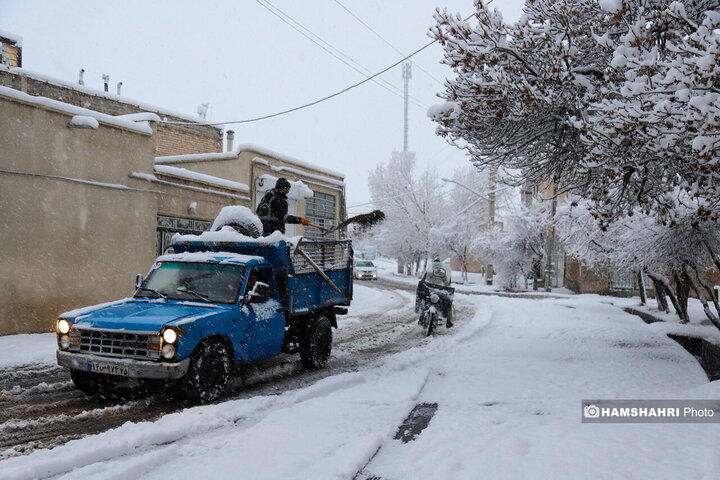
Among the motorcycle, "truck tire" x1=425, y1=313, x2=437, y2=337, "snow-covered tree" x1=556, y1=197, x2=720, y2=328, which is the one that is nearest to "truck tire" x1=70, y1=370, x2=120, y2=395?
"truck tire" x1=425, y1=313, x2=437, y2=337

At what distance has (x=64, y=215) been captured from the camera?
38.3 ft

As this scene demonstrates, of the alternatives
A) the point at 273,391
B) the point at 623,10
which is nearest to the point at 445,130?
the point at 623,10

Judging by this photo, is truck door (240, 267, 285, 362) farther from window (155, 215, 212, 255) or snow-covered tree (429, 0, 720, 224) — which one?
window (155, 215, 212, 255)

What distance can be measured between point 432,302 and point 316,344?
4.76 m

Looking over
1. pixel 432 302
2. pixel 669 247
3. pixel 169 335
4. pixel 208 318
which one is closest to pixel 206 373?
pixel 208 318

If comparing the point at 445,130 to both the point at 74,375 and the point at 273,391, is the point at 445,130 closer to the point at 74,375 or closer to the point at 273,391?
the point at 273,391

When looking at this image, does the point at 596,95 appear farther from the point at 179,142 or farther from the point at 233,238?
the point at 179,142

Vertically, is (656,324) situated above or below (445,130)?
below

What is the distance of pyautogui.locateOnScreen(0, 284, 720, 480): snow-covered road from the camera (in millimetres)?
4227

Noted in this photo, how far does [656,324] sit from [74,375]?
14.0m

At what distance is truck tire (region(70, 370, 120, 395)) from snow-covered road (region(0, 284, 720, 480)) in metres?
1.40

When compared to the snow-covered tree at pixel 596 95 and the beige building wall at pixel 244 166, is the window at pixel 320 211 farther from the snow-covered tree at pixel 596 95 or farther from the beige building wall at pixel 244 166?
the snow-covered tree at pixel 596 95

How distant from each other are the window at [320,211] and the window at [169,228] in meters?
8.00

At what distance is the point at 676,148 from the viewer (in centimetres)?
590
